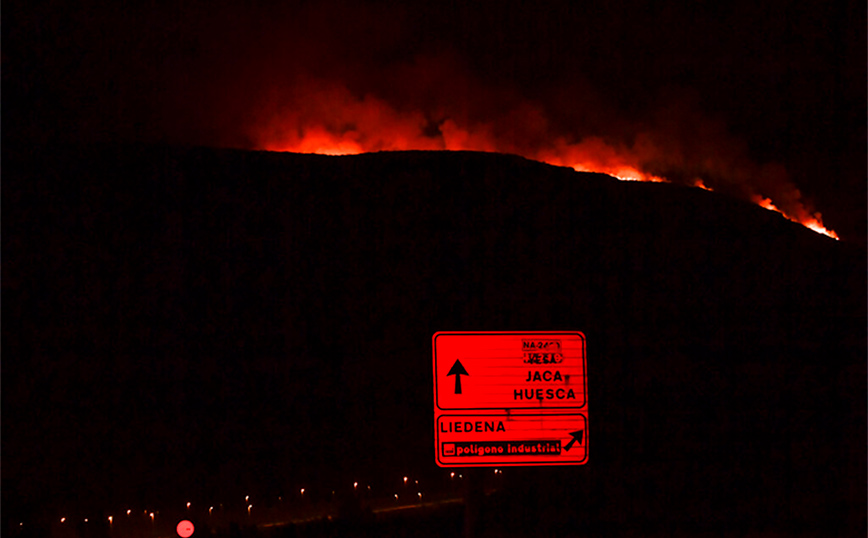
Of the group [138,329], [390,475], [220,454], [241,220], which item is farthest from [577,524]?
[241,220]

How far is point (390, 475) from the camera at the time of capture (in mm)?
23625

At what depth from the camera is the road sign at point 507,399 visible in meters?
4.14

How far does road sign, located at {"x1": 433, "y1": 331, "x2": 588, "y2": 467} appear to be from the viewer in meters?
4.14

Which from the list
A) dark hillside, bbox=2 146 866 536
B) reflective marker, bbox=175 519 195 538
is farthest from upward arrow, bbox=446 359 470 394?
dark hillside, bbox=2 146 866 536

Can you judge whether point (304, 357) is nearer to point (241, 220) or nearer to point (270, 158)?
point (241, 220)

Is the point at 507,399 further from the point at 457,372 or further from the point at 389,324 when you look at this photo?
the point at 389,324

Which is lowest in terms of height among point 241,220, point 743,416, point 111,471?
point 111,471

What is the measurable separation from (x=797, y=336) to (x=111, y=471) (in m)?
27.5

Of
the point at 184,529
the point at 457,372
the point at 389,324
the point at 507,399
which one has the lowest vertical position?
the point at 184,529

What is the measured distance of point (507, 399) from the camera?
4191 millimetres

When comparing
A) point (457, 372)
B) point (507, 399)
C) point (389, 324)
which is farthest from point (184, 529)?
point (389, 324)

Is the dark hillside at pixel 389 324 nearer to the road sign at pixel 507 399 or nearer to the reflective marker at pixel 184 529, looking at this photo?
the reflective marker at pixel 184 529

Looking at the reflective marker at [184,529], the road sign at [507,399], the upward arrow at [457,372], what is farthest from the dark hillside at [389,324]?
the upward arrow at [457,372]

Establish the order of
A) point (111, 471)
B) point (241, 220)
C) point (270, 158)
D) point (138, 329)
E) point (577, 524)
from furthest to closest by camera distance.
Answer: point (270, 158)
point (241, 220)
point (138, 329)
point (111, 471)
point (577, 524)
